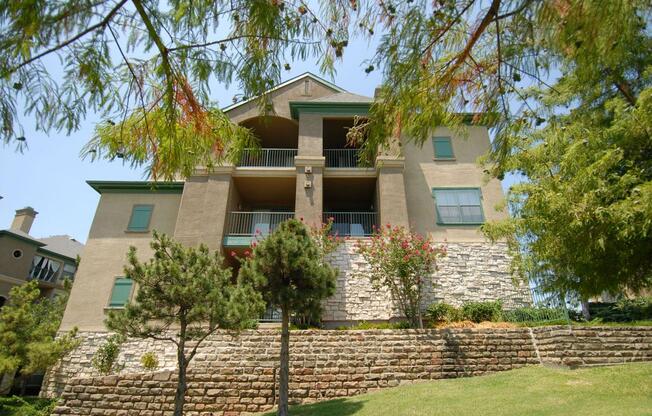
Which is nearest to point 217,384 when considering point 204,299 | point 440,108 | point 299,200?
point 204,299

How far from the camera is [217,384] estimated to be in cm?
941

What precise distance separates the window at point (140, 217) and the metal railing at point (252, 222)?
3572 millimetres

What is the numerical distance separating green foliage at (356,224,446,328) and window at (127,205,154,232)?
9312mm

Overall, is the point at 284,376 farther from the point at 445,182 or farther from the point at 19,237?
the point at 19,237

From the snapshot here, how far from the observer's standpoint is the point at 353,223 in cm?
1703

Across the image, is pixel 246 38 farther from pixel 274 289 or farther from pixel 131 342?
pixel 131 342

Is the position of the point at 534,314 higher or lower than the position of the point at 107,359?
higher

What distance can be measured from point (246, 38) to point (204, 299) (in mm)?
6178

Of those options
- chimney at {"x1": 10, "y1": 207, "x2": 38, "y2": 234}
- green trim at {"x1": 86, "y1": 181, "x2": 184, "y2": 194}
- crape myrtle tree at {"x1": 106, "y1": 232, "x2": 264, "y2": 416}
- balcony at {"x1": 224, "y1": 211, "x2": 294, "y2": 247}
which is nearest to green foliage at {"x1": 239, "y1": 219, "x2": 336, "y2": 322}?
crape myrtle tree at {"x1": 106, "y1": 232, "x2": 264, "y2": 416}

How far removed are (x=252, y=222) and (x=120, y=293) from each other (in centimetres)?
576

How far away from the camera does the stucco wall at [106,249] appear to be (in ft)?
45.9

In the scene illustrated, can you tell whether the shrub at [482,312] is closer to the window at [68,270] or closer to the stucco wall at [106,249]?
the stucco wall at [106,249]

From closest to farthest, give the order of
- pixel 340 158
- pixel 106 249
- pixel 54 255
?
pixel 106 249 → pixel 340 158 → pixel 54 255

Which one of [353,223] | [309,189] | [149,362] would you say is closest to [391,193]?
[353,223]
